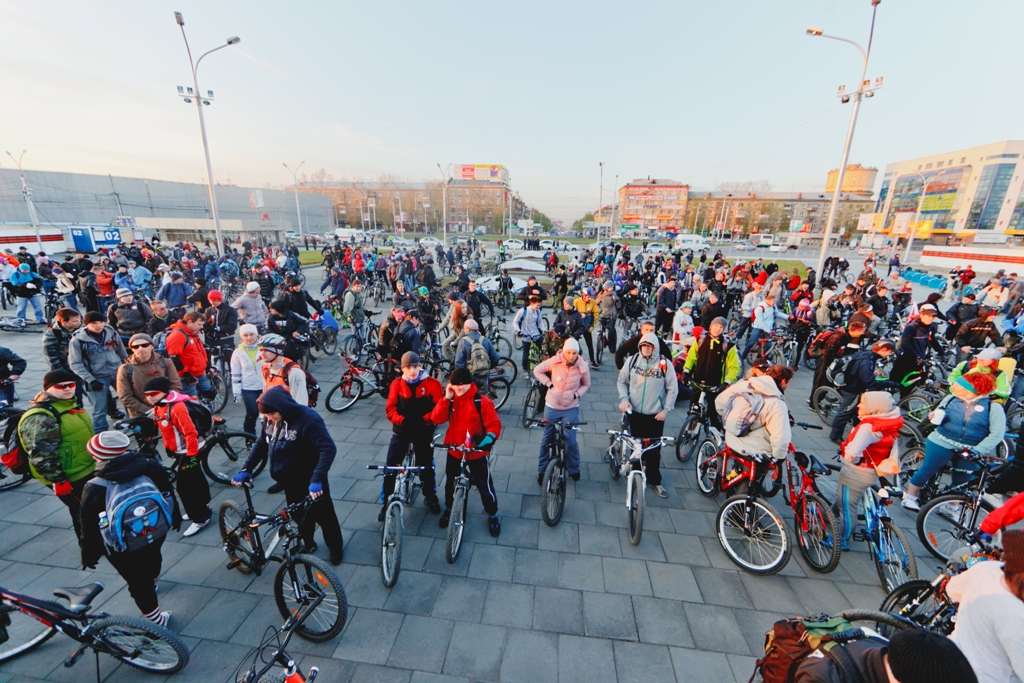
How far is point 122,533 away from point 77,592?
0.40m

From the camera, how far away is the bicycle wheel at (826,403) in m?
7.03

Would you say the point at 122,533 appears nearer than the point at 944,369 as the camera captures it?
Yes

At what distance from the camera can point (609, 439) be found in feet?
21.2

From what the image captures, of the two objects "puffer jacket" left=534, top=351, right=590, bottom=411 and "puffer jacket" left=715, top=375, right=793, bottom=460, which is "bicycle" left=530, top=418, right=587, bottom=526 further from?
"puffer jacket" left=715, top=375, right=793, bottom=460

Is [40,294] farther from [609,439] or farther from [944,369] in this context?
[944,369]

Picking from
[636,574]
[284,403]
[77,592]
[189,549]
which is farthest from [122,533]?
[636,574]

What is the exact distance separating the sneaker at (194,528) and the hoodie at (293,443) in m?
1.70

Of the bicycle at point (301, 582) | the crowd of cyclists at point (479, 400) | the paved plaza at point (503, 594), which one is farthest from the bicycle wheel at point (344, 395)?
the bicycle at point (301, 582)

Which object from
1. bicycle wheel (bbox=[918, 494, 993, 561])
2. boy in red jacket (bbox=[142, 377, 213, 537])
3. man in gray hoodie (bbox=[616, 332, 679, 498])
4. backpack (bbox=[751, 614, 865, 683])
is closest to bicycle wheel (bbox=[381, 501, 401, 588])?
boy in red jacket (bbox=[142, 377, 213, 537])

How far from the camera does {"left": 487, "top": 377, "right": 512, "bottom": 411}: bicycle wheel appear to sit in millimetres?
7496

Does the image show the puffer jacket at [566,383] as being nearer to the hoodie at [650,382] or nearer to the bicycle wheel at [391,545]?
the hoodie at [650,382]

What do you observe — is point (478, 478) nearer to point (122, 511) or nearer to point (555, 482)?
point (555, 482)

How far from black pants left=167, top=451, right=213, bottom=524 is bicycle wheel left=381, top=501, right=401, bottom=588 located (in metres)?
2.18

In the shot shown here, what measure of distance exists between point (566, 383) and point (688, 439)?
7.68ft
